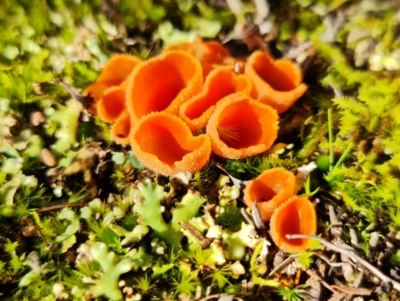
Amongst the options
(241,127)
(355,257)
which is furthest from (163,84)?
(355,257)

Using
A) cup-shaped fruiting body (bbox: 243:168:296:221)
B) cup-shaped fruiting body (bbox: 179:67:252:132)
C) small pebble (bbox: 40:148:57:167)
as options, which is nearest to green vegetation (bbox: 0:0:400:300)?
small pebble (bbox: 40:148:57:167)

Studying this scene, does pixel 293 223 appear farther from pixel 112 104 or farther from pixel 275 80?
pixel 112 104

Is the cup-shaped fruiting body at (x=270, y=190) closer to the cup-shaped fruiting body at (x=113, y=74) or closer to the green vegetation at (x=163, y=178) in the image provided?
the green vegetation at (x=163, y=178)

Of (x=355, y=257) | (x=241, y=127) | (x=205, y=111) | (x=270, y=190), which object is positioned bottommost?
(x=355, y=257)

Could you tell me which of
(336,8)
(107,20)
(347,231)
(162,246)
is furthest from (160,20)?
(347,231)

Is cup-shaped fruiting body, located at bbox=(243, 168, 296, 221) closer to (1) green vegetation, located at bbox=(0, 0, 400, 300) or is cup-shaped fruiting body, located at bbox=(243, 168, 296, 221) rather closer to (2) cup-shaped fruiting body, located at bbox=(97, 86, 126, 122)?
(1) green vegetation, located at bbox=(0, 0, 400, 300)
